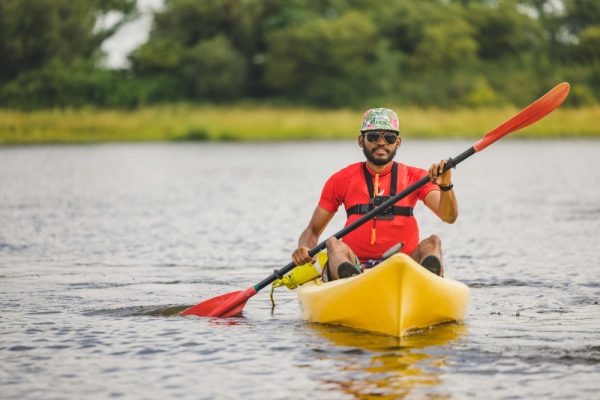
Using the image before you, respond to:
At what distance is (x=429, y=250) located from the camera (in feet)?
27.4

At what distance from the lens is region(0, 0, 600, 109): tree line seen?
51938 mm

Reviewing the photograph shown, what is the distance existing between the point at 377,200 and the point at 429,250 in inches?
24.1

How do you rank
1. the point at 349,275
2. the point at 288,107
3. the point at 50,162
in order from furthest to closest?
the point at 288,107 < the point at 50,162 < the point at 349,275

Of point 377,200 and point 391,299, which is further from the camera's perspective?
point 377,200

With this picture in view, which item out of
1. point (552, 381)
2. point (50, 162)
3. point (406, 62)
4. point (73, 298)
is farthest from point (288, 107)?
point (552, 381)

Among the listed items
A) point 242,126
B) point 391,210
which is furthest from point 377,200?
point 242,126

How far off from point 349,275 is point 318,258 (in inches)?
31.6

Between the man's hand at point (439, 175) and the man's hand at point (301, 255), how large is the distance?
3.93 ft

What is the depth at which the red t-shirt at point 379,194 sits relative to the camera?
8.70 metres

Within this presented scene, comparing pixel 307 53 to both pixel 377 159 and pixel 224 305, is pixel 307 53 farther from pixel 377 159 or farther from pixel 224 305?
pixel 377 159

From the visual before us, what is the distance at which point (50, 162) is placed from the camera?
31344 millimetres

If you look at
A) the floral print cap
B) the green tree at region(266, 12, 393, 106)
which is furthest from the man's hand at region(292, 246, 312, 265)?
the green tree at region(266, 12, 393, 106)

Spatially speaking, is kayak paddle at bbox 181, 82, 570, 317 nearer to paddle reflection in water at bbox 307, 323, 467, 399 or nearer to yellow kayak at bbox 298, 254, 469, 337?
yellow kayak at bbox 298, 254, 469, 337

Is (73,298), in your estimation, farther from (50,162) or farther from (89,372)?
(50,162)
